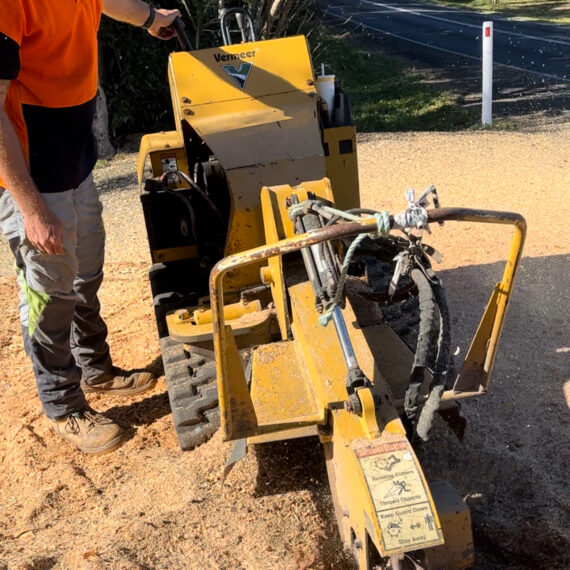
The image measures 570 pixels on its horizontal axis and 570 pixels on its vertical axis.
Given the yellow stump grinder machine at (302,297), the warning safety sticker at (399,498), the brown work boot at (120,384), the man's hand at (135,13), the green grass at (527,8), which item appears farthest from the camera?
the green grass at (527,8)

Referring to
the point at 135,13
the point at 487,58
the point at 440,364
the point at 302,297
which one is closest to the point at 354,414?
the point at 440,364

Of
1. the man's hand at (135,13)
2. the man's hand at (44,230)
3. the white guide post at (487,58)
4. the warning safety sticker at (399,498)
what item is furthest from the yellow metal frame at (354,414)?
the white guide post at (487,58)

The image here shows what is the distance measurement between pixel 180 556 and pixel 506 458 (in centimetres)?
153

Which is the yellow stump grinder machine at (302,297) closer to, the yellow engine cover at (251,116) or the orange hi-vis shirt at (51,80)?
the yellow engine cover at (251,116)

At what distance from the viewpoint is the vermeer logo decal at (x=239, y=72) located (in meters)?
4.17

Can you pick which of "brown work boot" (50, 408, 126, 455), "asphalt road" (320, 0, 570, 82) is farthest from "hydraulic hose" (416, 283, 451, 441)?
"asphalt road" (320, 0, 570, 82)

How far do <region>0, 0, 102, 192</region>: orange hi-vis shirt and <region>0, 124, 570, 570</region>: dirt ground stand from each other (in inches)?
54.1

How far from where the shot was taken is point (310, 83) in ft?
13.8

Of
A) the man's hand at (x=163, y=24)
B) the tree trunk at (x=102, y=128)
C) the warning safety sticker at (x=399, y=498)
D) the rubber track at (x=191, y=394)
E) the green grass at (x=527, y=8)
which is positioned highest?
the man's hand at (x=163, y=24)

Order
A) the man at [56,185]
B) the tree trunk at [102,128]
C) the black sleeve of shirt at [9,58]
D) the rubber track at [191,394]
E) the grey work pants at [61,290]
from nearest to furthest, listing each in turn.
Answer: the black sleeve of shirt at [9,58] < the man at [56,185] < the grey work pants at [61,290] < the rubber track at [191,394] < the tree trunk at [102,128]

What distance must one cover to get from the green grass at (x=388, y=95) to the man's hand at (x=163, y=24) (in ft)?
26.7

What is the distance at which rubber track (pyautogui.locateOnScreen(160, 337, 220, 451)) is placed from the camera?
3.75 metres

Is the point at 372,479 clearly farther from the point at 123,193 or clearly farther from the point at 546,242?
the point at 123,193

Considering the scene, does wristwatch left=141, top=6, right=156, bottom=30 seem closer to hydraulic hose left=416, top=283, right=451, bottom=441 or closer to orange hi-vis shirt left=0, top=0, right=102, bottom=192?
orange hi-vis shirt left=0, top=0, right=102, bottom=192
